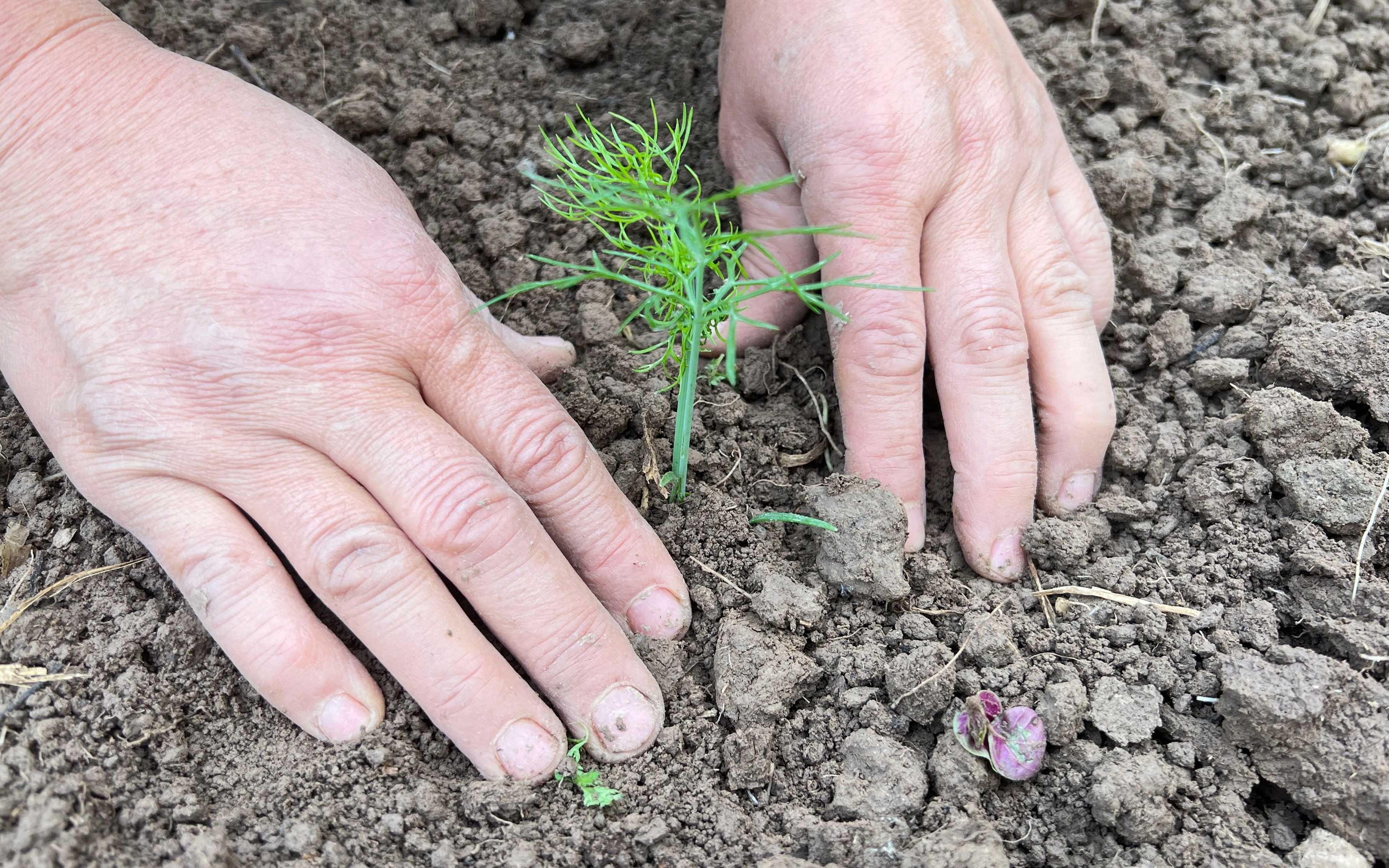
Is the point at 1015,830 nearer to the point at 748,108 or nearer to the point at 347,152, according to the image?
the point at 748,108

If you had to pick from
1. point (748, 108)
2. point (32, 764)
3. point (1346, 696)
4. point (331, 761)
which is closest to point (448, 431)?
point (331, 761)

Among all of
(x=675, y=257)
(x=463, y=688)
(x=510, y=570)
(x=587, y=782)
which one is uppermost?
(x=675, y=257)

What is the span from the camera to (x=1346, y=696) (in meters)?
1.34

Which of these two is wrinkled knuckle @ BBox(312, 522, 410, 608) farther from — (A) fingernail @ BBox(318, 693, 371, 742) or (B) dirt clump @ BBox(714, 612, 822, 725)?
(B) dirt clump @ BBox(714, 612, 822, 725)

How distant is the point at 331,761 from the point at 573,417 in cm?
70

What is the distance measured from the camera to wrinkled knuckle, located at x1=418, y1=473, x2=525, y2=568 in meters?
1.45

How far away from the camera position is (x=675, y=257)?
148 centimetres

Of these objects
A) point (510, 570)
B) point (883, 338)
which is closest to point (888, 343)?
point (883, 338)

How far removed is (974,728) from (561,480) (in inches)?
29.6

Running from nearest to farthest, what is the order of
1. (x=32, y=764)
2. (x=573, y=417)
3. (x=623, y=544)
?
(x=32, y=764), (x=623, y=544), (x=573, y=417)

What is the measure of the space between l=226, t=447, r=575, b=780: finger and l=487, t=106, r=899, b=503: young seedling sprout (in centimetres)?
43

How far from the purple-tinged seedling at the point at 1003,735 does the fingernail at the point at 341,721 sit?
3.04 feet

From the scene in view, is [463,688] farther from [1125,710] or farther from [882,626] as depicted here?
[1125,710]

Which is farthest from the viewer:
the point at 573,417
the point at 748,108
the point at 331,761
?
the point at 748,108
